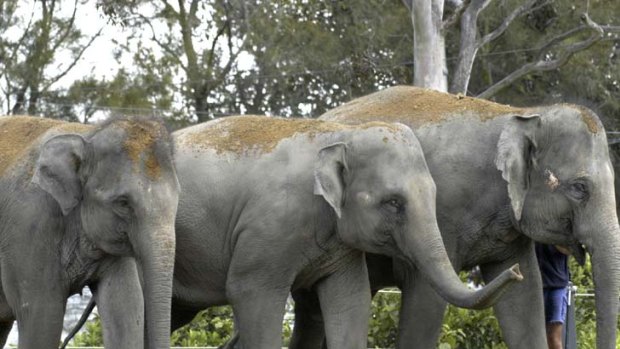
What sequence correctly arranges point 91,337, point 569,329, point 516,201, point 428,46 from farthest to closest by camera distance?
point 428,46 < point 91,337 < point 569,329 < point 516,201

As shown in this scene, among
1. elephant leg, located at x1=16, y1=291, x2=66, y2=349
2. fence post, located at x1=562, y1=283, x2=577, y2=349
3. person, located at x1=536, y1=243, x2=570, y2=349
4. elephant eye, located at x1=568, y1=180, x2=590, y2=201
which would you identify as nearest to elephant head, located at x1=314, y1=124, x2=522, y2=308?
elephant eye, located at x1=568, y1=180, x2=590, y2=201

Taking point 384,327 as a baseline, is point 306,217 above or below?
above

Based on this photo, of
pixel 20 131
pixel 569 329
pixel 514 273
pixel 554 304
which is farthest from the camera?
pixel 569 329

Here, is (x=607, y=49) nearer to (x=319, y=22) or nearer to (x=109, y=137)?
(x=319, y=22)

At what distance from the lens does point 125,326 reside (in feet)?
28.8

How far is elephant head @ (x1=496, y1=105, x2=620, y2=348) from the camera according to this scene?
942cm

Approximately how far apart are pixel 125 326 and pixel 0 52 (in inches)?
746

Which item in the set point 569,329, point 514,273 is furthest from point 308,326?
point 514,273

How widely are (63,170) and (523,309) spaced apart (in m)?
3.44

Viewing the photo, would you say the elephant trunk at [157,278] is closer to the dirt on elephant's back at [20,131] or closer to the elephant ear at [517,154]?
the dirt on elephant's back at [20,131]

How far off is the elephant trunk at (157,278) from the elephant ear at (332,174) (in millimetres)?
1268

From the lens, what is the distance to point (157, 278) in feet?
26.5

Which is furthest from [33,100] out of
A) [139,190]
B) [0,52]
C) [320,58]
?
[139,190]

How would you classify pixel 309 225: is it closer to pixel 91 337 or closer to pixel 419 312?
pixel 419 312
